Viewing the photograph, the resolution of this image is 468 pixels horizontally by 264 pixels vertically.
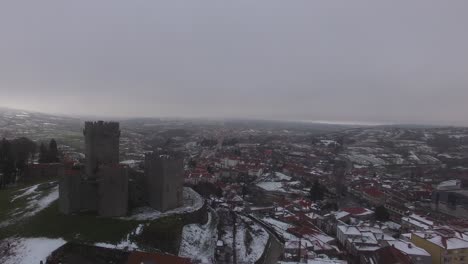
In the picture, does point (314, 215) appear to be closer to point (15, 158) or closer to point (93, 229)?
point (93, 229)

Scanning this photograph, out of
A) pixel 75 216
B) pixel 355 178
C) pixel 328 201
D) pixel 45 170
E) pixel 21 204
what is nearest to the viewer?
pixel 75 216

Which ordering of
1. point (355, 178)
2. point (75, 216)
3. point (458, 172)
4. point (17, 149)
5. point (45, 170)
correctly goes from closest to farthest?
point (75, 216)
point (45, 170)
point (17, 149)
point (355, 178)
point (458, 172)

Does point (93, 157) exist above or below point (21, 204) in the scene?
above

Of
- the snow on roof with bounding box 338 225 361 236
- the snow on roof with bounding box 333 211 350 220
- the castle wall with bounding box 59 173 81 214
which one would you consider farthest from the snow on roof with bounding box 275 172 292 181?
the castle wall with bounding box 59 173 81 214

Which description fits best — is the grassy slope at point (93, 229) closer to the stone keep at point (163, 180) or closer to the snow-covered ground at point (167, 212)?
the snow-covered ground at point (167, 212)

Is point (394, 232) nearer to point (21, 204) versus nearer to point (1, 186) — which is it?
point (21, 204)

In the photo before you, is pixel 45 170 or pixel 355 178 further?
pixel 355 178

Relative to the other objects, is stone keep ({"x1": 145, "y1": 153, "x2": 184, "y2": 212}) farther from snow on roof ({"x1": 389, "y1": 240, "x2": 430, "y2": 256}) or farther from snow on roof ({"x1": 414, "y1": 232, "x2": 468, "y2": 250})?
snow on roof ({"x1": 414, "y1": 232, "x2": 468, "y2": 250})

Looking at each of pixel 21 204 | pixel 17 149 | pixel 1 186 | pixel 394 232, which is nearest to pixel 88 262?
pixel 21 204
